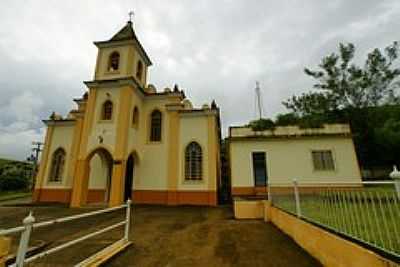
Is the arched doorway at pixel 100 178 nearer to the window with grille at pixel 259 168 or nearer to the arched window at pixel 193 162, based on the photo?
the arched window at pixel 193 162

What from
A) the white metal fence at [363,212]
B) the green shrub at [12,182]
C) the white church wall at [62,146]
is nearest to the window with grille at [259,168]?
the white metal fence at [363,212]

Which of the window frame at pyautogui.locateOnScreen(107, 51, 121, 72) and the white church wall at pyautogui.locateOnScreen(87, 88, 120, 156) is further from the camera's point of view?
the window frame at pyautogui.locateOnScreen(107, 51, 121, 72)

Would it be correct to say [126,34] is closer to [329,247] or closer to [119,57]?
[119,57]

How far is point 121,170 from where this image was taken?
36.5 feet

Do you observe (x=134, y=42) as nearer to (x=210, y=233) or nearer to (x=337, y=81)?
(x=210, y=233)

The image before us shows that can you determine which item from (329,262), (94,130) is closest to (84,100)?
(94,130)

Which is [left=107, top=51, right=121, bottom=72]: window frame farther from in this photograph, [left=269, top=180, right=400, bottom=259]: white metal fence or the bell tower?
[left=269, top=180, right=400, bottom=259]: white metal fence

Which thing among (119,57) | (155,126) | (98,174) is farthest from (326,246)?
(119,57)

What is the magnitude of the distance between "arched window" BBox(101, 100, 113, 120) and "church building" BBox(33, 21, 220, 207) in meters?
0.06

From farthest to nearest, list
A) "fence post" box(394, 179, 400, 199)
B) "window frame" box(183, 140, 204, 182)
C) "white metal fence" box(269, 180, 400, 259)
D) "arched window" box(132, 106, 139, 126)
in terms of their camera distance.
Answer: "arched window" box(132, 106, 139, 126) → "window frame" box(183, 140, 204, 182) → "white metal fence" box(269, 180, 400, 259) → "fence post" box(394, 179, 400, 199)

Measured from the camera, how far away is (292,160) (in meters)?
12.1

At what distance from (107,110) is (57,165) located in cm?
608

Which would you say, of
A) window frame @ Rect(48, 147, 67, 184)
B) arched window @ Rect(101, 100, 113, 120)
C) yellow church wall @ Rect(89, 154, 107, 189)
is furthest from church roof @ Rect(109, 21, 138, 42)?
window frame @ Rect(48, 147, 67, 184)

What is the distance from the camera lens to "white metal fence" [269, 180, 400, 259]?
86.5 inches
